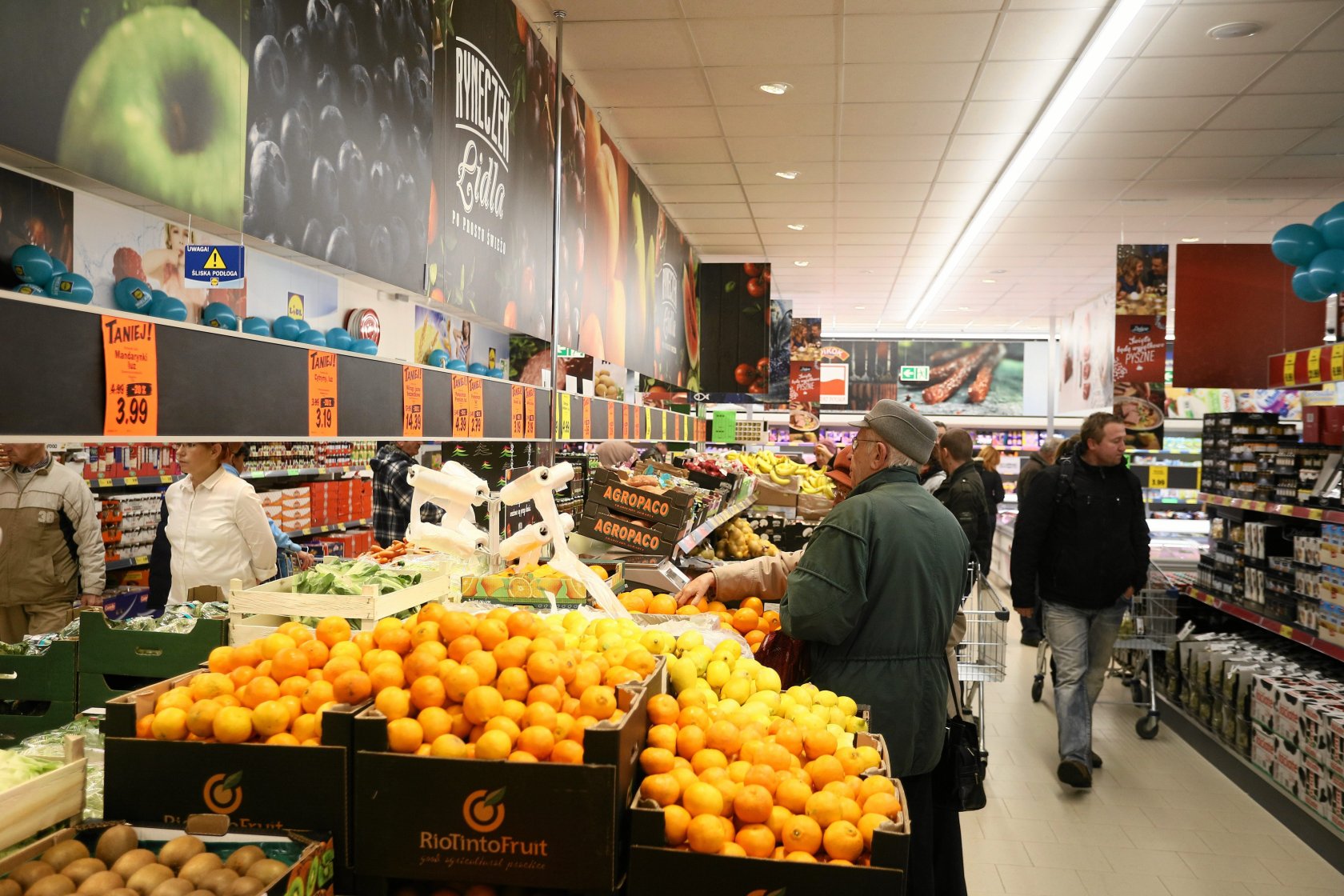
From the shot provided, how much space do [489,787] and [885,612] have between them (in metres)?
1.48

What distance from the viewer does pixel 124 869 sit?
1544mm

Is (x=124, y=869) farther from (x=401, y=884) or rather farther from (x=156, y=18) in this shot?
(x=156, y=18)

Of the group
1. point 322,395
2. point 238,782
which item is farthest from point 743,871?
point 322,395

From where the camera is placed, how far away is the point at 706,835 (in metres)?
1.67

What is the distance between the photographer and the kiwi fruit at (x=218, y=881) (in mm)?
1500

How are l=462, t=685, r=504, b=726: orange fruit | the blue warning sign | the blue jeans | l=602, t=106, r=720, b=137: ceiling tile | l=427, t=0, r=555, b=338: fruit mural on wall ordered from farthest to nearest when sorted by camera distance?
l=602, t=106, r=720, b=137: ceiling tile, the blue jeans, l=427, t=0, r=555, b=338: fruit mural on wall, the blue warning sign, l=462, t=685, r=504, b=726: orange fruit

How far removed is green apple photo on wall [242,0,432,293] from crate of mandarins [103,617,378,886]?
139 cm

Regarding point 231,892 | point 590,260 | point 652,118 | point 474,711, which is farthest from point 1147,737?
point 231,892

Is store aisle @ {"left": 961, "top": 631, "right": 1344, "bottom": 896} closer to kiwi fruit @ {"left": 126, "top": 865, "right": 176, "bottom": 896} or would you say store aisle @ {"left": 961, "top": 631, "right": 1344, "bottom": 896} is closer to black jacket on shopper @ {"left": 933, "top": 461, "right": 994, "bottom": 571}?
black jacket on shopper @ {"left": 933, "top": 461, "right": 994, "bottom": 571}

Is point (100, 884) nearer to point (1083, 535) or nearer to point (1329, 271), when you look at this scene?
point (1083, 535)

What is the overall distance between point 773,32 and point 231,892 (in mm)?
Result: 4695

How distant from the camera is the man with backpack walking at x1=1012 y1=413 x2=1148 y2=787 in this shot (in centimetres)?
516

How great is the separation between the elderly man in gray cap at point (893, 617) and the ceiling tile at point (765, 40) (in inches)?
118

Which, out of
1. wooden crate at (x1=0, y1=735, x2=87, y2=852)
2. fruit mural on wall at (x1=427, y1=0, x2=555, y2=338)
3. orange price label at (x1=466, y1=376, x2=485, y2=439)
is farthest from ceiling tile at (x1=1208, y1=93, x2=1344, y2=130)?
wooden crate at (x1=0, y1=735, x2=87, y2=852)
